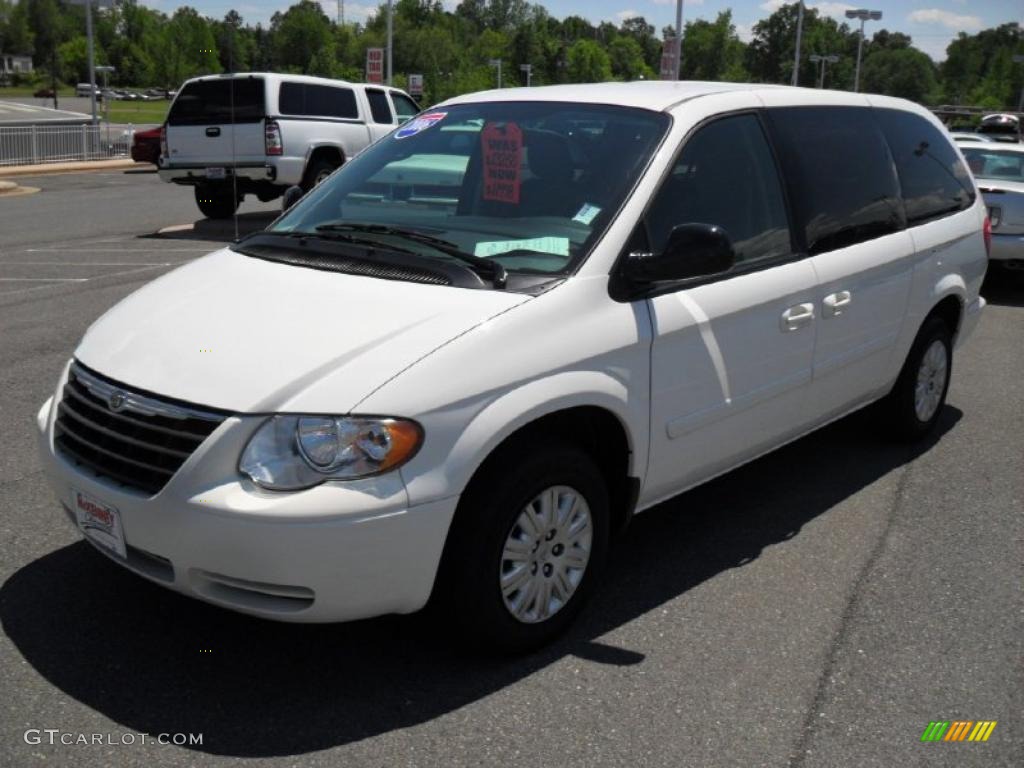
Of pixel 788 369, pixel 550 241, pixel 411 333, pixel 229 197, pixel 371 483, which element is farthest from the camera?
pixel 229 197

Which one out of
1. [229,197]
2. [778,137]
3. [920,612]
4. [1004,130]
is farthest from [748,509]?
[1004,130]

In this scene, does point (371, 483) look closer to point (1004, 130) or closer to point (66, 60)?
point (1004, 130)

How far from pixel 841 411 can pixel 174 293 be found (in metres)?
3.07

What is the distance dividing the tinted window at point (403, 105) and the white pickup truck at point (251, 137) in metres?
2.43

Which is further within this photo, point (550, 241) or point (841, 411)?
point (841, 411)

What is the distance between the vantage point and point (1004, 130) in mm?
29281

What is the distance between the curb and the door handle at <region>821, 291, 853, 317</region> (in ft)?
78.1

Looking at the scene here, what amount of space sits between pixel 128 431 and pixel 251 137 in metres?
13.7

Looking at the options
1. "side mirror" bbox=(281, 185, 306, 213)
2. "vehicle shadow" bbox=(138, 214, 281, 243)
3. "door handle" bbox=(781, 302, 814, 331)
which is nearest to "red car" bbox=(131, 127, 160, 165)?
"vehicle shadow" bbox=(138, 214, 281, 243)

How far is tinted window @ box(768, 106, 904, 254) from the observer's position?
189 inches

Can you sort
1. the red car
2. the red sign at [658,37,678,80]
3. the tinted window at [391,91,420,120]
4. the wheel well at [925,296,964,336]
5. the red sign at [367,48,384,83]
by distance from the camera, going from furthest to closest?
the red sign at [367,48,384,83], the red sign at [658,37,678,80], the red car, the tinted window at [391,91,420,120], the wheel well at [925,296,964,336]

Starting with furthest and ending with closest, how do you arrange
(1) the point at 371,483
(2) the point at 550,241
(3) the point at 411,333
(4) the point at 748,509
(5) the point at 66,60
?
(5) the point at 66,60 < (4) the point at 748,509 < (2) the point at 550,241 < (3) the point at 411,333 < (1) the point at 371,483

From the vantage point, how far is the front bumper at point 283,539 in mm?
3088

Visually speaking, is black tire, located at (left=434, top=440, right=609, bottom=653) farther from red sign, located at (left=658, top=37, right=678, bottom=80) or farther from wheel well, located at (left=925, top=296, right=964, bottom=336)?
red sign, located at (left=658, top=37, right=678, bottom=80)
